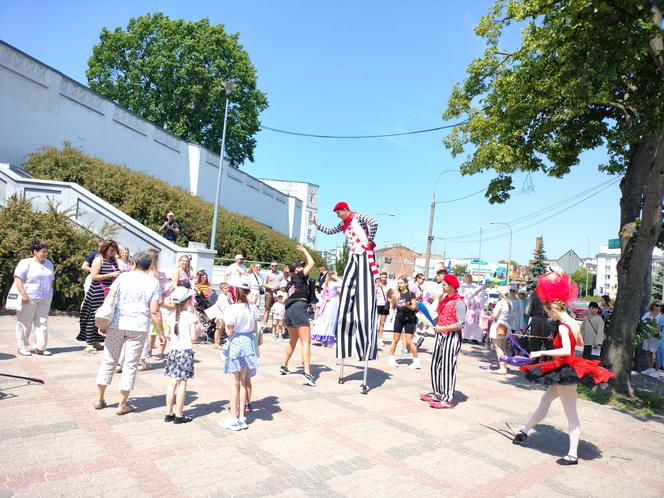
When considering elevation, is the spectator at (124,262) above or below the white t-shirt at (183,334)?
above

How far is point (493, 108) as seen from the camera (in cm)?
1295

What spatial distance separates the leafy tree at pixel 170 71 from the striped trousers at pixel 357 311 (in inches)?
1172

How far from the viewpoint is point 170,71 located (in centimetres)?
3450

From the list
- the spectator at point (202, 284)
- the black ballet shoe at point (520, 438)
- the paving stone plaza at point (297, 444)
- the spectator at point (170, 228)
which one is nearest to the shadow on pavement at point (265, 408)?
the paving stone plaza at point (297, 444)

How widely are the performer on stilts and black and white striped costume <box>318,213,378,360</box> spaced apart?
1.10 meters

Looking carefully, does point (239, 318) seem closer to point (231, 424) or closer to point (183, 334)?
point (183, 334)

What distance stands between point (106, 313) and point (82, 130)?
60.7 feet

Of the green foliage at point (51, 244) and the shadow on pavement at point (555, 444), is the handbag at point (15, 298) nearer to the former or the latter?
the green foliage at point (51, 244)

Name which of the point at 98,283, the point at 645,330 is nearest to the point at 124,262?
the point at 98,283

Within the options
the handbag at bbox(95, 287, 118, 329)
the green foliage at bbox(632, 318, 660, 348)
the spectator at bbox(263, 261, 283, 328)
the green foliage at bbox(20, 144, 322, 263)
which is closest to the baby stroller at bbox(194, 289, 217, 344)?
the spectator at bbox(263, 261, 283, 328)

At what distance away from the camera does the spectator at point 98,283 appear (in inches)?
312

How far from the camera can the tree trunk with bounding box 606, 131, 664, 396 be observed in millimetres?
8539

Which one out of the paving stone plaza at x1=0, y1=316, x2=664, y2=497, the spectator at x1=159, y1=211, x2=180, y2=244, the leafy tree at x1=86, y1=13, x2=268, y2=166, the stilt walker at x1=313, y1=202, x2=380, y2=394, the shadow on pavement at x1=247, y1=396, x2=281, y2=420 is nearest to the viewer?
the paving stone plaza at x1=0, y1=316, x2=664, y2=497

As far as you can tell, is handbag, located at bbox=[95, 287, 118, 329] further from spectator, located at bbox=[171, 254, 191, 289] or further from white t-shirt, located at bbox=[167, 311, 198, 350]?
spectator, located at bbox=[171, 254, 191, 289]
